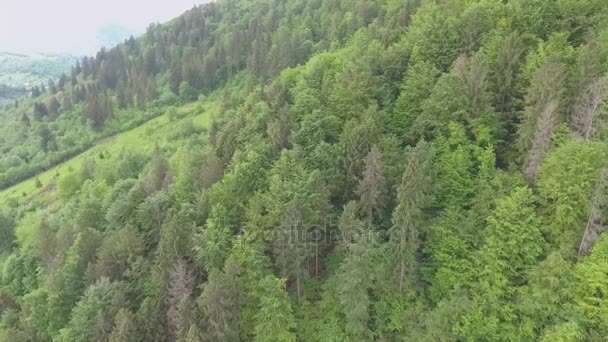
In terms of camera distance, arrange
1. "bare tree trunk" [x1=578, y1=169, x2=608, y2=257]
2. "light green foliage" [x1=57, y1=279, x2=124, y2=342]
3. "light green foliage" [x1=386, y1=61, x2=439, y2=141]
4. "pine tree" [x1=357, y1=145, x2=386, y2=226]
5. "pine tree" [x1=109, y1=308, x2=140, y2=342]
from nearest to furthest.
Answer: "bare tree trunk" [x1=578, y1=169, x2=608, y2=257]
"pine tree" [x1=109, y1=308, x2=140, y2=342]
"pine tree" [x1=357, y1=145, x2=386, y2=226]
"light green foliage" [x1=57, y1=279, x2=124, y2=342]
"light green foliage" [x1=386, y1=61, x2=439, y2=141]

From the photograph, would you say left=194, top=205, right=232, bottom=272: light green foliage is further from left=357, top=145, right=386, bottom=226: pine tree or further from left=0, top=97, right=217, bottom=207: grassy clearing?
left=0, top=97, right=217, bottom=207: grassy clearing

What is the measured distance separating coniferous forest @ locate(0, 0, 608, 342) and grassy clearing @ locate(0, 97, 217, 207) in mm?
58892

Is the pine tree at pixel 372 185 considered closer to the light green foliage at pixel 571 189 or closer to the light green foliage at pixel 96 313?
the light green foliage at pixel 571 189

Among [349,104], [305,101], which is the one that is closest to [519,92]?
[349,104]

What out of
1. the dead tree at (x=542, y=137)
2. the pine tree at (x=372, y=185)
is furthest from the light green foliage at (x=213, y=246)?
the dead tree at (x=542, y=137)

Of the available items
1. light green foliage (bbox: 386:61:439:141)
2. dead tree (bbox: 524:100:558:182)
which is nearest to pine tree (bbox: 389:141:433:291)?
dead tree (bbox: 524:100:558:182)

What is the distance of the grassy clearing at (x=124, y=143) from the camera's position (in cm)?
12925

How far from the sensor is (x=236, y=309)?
45438mm

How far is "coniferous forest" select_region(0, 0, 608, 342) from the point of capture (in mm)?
38469

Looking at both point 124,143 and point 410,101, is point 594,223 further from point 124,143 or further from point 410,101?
point 124,143

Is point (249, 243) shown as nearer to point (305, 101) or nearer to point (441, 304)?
point (441, 304)

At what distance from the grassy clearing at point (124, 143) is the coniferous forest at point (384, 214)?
58892 mm

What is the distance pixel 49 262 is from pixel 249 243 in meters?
40.6

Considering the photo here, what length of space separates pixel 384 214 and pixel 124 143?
121 metres
